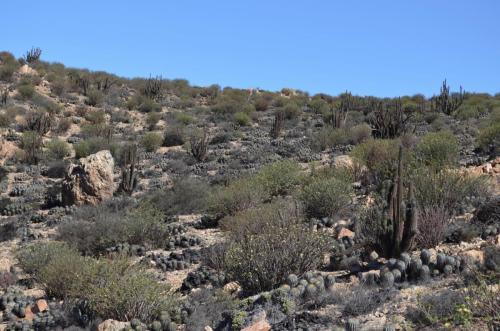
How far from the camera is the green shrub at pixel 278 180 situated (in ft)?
52.3

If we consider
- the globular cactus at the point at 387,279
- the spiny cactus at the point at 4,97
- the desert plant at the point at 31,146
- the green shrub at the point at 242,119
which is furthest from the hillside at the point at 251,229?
the spiny cactus at the point at 4,97

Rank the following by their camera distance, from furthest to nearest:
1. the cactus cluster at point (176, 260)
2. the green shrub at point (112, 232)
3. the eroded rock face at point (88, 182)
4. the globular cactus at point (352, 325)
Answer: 1. the eroded rock face at point (88, 182)
2. the green shrub at point (112, 232)
3. the cactus cluster at point (176, 260)
4. the globular cactus at point (352, 325)

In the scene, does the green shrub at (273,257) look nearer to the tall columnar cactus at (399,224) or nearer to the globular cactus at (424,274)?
the tall columnar cactus at (399,224)

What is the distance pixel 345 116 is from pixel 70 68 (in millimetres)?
23612

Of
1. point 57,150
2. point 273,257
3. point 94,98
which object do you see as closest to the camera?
point 273,257

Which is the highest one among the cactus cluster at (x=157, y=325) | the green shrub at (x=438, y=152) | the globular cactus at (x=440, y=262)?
the green shrub at (x=438, y=152)

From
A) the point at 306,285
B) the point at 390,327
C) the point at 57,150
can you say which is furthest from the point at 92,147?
the point at 390,327

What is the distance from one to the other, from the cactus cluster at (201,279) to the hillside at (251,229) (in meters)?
0.03

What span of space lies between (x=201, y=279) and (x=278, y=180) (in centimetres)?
689

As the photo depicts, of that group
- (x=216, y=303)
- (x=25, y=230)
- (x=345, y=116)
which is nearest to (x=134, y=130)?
(x=345, y=116)

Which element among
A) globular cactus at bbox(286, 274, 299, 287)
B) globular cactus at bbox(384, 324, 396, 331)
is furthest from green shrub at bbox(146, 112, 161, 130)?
globular cactus at bbox(384, 324, 396, 331)

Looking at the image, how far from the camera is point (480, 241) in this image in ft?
30.7

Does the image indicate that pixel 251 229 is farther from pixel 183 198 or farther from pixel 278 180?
pixel 183 198

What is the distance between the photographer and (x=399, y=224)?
8938 millimetres
